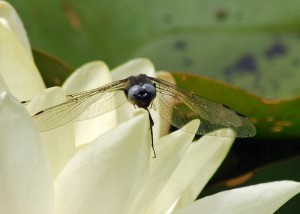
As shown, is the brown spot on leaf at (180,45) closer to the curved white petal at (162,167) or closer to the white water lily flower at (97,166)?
the white water lily flower at (97,166)

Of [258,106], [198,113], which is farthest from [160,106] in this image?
[258,106]

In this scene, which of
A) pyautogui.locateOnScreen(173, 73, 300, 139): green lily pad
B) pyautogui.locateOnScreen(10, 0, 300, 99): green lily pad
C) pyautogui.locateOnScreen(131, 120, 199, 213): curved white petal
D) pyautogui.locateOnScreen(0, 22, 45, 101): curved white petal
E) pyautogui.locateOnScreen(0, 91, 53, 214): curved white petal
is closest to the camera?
pyautogui.locateOnScreen(0, 91, 53, 214): curved white petal

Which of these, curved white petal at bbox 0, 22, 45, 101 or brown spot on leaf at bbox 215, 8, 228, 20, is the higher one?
curved white petal at bbox 0, 22, 45, 101

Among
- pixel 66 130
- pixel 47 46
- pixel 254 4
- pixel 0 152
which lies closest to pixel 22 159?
pixel 0 152

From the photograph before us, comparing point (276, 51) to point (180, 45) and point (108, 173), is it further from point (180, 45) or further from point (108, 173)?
point (108, 173)

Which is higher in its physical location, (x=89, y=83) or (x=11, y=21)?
(x=11, y=21)

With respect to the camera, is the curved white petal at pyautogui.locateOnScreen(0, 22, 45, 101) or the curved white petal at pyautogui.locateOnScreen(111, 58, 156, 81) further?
the curved white petal at pyautogui.locateOnScreen(111, 58, 156, 81)

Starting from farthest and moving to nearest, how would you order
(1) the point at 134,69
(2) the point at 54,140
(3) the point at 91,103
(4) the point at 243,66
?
(4) the point at 243,66
(1) the point at 134,69
(3) the point at 91,103
(2) the point at 54,140

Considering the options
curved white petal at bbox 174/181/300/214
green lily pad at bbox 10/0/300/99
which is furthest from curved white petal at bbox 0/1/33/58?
green lily pad at bbox 10/0/300/99

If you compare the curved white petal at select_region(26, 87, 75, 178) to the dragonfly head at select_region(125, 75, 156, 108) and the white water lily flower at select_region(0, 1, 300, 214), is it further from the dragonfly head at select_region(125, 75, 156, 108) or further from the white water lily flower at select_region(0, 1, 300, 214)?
the dragonfly head at select_region(125, 75, 156, 108)
